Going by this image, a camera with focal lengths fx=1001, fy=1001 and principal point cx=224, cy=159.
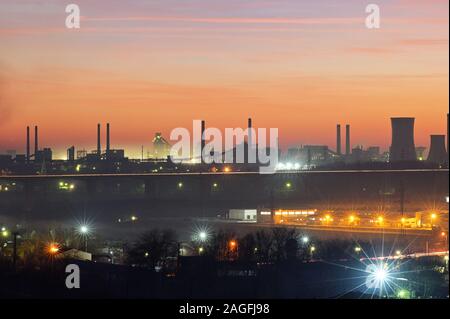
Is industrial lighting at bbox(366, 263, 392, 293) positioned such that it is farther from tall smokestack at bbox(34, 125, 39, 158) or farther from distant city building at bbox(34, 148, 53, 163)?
tall smokestack at bbox(34, 125, 39, 158)

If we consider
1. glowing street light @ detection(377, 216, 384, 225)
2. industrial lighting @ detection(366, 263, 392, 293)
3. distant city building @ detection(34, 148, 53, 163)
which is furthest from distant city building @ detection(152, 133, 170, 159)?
industrial lighting @ detection(366, 263, 392, 293)

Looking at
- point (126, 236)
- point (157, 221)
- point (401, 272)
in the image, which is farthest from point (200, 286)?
point (157, 221)

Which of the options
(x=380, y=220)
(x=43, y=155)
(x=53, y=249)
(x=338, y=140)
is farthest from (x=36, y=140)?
(x=53, y=249)

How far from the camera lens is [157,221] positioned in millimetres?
26969

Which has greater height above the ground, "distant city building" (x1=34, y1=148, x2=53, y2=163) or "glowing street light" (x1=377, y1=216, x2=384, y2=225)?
"distant city building" (x1=34, y1=148, x2=53, y2=163)

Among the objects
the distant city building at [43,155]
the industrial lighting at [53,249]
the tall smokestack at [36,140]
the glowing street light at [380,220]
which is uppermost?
the tall smokestack at [36,140]

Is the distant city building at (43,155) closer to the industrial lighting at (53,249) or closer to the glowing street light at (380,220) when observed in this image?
the glowing street light at (380,220)

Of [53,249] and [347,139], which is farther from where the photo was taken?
[347,139]

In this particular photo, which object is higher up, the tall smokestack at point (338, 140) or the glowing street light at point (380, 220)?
the tall smokestack at point (338, 140)

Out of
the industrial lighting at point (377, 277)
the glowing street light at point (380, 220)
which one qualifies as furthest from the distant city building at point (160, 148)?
the industrial lighting at point (377, 277)

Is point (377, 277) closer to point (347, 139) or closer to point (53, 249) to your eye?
point (53, 249)

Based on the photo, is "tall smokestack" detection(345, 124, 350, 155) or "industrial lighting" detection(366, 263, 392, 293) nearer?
"industrial lighting" detection(366, 263, 392, 293)

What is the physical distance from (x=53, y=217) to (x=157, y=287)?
19.2 m
